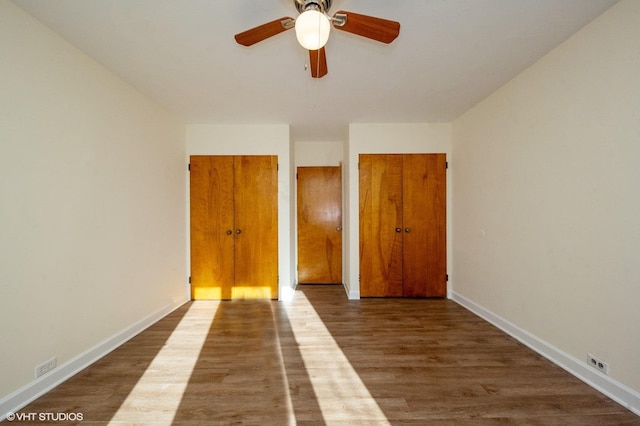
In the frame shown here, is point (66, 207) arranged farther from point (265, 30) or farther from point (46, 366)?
point (265, 30)

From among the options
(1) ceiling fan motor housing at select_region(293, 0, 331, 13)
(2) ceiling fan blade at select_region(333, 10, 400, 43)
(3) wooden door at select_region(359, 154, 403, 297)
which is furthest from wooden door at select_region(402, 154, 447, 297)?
(1) ceiling fan motor housing at select_region(293, 0, 331, 13)

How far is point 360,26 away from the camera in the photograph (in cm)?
132

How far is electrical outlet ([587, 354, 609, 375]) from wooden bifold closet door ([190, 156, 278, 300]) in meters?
2.97

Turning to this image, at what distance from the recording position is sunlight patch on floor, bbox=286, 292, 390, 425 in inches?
56.0

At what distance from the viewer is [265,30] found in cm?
134

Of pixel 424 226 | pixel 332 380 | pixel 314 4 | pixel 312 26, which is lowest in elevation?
pixel 332 380

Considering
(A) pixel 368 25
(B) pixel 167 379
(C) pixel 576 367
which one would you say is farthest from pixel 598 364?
(B) pixel 167 379

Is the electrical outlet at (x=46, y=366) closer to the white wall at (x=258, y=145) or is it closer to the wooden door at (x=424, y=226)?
the white wall at (x=258, y=145)

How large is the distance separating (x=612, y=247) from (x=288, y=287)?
3.04m

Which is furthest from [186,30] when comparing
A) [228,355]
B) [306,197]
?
[306,197]

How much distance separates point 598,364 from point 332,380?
177cm

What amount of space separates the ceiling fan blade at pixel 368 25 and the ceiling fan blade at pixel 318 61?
0.19 meters

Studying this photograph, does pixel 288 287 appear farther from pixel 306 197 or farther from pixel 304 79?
pixel 304 79

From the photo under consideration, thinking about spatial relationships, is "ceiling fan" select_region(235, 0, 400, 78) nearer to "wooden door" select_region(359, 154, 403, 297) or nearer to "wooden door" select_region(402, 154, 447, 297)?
"wooden door" select_region(359, 154, 403, 297)
